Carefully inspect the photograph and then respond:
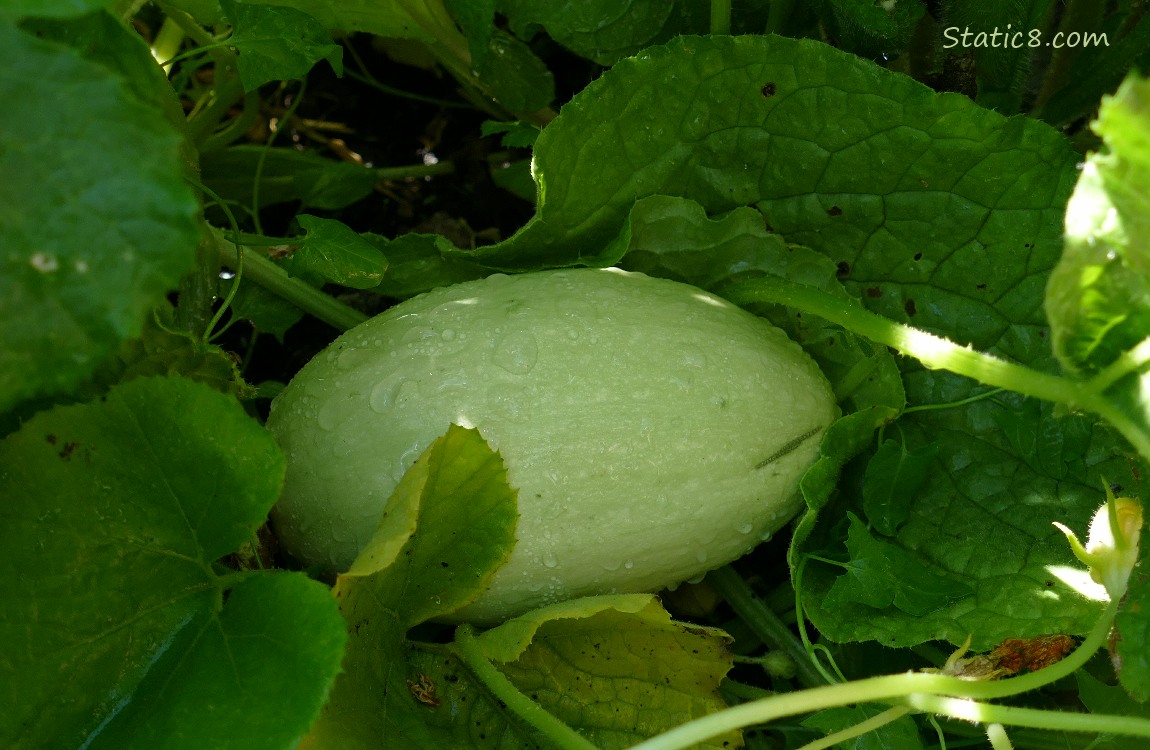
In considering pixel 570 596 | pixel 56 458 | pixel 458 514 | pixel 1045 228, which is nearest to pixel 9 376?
pixel 56 458

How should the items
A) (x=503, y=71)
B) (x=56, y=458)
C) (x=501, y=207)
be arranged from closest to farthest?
(x=56, y=458), (x=503, y=71), (x=501, y=207)

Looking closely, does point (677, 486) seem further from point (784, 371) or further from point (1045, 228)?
point (1045, 228)

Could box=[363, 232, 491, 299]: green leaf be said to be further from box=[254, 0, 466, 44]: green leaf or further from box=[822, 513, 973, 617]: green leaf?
box=[822, 513, 973, 617]: green leaf

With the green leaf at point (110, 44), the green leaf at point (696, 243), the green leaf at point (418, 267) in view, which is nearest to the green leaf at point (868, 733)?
the green leaf at point (696, 243)

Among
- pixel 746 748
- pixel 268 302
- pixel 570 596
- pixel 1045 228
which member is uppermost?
pixel 1045 228

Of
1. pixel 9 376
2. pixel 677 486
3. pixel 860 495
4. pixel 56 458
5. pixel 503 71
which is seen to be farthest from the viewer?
pixel 503 71

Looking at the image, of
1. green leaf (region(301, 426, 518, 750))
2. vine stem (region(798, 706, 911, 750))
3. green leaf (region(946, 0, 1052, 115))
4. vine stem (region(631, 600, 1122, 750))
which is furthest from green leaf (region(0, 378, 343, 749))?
green leaf (region(946, 0, 1052, 115))
